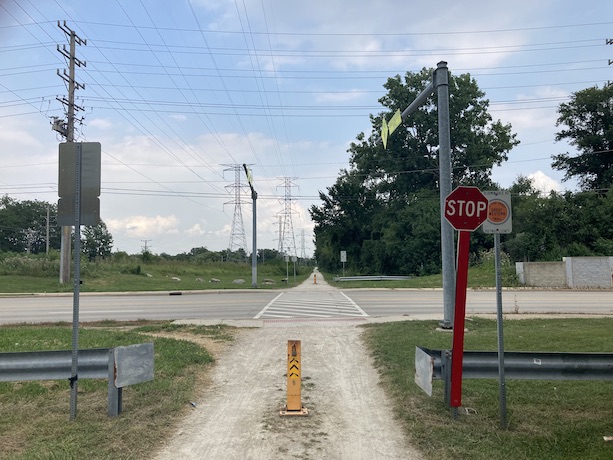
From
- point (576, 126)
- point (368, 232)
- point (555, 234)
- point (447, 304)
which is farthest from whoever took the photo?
point (368, 232)

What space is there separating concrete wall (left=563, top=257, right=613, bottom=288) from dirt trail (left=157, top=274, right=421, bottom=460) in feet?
80.5

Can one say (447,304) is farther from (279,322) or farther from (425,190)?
(425,190)

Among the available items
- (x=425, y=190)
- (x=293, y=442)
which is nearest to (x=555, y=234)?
(x=425, y=190)

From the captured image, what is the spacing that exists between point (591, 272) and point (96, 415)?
30.5m

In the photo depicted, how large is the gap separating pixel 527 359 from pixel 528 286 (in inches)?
1055

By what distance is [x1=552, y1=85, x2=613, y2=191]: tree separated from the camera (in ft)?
150

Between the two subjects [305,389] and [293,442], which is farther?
[305,389]

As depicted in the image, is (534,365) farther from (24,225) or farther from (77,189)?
(24,225)

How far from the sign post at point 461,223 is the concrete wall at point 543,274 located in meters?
27.6

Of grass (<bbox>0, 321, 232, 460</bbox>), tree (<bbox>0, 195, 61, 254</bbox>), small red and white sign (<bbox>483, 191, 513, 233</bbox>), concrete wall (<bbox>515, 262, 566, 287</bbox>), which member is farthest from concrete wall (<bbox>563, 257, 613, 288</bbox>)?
tree (<bbox>0, 195, 61, 254</bbox>)

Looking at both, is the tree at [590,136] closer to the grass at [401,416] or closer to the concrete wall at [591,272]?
the concrete wall at [591,272]

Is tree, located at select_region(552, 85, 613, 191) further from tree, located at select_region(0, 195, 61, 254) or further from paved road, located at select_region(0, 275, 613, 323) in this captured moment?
tree, located at select_region(0, 195, 61, 254)

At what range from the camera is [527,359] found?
544 centimetres

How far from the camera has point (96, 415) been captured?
5215 mm
